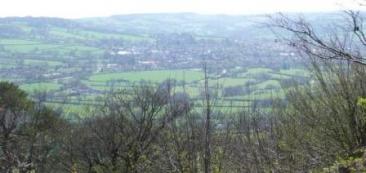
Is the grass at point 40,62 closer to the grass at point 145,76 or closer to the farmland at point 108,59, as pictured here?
the farmland at point 108,59

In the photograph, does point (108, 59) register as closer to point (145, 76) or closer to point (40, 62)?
point (40, 62)

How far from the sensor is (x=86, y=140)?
2939cm

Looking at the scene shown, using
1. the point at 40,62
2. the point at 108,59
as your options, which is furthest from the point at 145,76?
the point at 108,59

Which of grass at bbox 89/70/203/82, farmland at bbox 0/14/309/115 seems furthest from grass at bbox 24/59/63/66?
grass at bbox 89/70/203/82

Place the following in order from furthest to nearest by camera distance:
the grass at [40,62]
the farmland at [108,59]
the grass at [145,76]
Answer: the grass at [40,62], the grass at [145,76], the farmland at [108,59]

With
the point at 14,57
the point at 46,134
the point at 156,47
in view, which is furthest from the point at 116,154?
the point at 156,47

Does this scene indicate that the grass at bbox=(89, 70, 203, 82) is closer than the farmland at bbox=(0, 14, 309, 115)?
No

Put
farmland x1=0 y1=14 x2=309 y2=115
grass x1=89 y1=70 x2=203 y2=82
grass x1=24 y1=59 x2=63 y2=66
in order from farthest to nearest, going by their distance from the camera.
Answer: grass x1=24 y1=59 x2=63 y2=66, grass x1=89 y1=70 x2=203 y2=82, farmland x1=0 y1=14 x2=309 y2=115

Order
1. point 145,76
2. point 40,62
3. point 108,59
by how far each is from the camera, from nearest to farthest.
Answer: point 145,76, point 40,62, point 108,59

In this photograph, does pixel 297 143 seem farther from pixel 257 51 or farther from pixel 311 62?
pixel 257 51

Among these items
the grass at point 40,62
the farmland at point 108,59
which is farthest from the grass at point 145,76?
the grass at point 40,62

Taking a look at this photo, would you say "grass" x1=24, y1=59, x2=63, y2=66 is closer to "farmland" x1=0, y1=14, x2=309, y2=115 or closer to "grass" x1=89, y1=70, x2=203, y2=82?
"farmland" x1=0, y1=14, x2=309, y2=115

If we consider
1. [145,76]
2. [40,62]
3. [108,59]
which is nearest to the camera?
[145,76]

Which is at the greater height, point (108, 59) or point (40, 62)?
point (40, 62)
